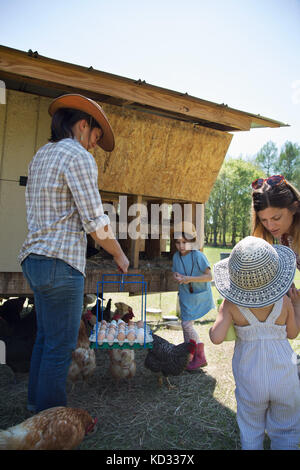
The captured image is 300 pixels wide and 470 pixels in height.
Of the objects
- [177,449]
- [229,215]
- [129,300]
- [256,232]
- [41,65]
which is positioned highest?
[229,215]

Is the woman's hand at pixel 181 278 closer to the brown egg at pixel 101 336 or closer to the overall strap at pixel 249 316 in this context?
the brown egg at pixel 101 336

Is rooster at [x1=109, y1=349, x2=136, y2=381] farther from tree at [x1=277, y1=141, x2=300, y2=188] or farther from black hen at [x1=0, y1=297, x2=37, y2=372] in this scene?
tree at [x1=277, y1=141, x2=300, y2=188]

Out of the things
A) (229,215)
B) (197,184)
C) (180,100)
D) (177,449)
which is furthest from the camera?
(229,215)

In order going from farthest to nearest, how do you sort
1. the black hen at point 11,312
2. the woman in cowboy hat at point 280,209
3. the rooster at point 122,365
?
1. the black hen at point 11,312
2. the rooster at point 122,365
3. the woman in cowboy hat at point 280,209

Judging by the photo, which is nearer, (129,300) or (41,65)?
(41,65)

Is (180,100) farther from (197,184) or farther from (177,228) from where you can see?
(177,228)

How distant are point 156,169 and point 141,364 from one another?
2.23 metres

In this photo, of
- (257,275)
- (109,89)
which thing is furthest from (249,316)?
(109,89)

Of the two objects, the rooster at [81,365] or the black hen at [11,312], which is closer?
the rooster at [81,365]

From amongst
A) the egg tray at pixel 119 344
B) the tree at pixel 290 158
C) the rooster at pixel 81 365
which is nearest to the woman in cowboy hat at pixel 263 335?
the egg tray at pixel 119 344

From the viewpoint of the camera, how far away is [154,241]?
4.60m

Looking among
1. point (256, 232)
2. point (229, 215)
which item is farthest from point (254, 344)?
point (229, 215)

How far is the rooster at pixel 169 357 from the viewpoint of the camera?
3047 mm

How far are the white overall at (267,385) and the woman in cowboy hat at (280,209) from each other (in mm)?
672
